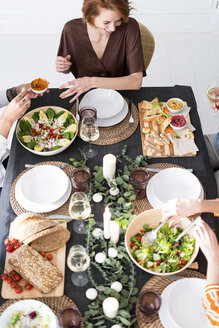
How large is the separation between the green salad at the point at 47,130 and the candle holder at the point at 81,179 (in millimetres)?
249

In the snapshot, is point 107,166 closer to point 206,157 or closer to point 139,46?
point 206,157

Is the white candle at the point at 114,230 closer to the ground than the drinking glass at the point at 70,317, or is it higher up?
higher up

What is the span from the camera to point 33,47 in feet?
14.1

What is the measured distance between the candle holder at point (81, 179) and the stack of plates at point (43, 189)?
0.06 metres

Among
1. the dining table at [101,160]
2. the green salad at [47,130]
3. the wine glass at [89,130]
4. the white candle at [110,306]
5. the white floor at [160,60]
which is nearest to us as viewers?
the white candle at [110,306]

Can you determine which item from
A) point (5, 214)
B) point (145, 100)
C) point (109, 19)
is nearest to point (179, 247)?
point (5, 214)

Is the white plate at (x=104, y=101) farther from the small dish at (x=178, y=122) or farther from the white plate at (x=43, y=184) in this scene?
the white plate at (x=43, y=184)

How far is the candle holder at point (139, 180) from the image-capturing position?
1872 millimetres

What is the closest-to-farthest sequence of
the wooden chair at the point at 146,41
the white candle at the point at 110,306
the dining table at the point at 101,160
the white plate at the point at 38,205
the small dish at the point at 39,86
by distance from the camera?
the white candle at the point at 110,306
the dining table at the point at 101,160
the white plate at the point at 38,205
the small dish at the point at 39,86
the wooden chair at the point at 146,41

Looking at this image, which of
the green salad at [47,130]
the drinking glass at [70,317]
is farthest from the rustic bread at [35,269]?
the green salad at [47,130]

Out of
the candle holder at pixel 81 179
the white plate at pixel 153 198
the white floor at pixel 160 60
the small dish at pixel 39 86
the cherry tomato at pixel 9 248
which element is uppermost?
the small dish at pixel 39 86

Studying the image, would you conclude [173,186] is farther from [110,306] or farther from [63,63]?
[63,63]

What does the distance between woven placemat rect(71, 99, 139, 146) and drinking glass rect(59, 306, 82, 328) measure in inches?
37.5

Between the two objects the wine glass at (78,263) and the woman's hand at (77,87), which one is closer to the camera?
the wine glass at (78,263)
